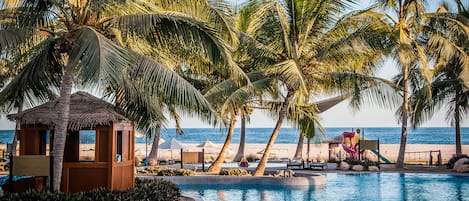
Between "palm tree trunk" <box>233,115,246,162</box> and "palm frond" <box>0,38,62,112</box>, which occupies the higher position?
"palm frond" <box>0,38,62,112</box>

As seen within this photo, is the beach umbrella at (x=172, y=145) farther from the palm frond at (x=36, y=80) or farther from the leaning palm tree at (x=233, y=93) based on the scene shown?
the palm frond at (x=36, y=80)

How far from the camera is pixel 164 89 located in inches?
422

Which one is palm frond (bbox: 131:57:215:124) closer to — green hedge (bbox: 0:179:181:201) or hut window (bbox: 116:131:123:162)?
green hedge (bbox: 0:179:181:201)

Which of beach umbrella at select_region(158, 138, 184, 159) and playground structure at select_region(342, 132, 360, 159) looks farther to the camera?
playground structure at select_region(342, 132, 360, 159)

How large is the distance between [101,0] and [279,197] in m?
7.58

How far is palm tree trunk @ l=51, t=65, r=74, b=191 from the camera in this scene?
11128 millimetres

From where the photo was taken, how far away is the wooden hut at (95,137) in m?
11.9

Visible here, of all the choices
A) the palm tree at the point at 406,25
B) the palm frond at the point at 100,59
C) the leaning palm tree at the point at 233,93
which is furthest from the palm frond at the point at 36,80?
the palm tree at the point at 406,25

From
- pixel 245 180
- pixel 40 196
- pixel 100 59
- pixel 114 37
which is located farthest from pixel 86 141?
pixel 100 59

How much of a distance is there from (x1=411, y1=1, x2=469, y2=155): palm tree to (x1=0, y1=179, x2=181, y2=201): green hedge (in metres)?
12.5

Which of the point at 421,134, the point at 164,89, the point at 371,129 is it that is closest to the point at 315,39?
the point at 164,89

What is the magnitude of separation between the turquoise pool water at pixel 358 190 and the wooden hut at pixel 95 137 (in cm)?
230

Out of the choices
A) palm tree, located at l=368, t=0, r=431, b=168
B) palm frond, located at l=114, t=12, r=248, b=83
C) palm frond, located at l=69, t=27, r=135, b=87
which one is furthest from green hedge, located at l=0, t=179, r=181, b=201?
palm tree, located at l=368, t=0, r=431, b=168

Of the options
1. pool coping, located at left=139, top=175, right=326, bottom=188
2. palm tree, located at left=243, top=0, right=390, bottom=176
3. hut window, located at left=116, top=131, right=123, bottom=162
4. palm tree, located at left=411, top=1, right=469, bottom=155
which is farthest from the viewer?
palm tree, located at left=411, top=1, right=469, bottom=155
